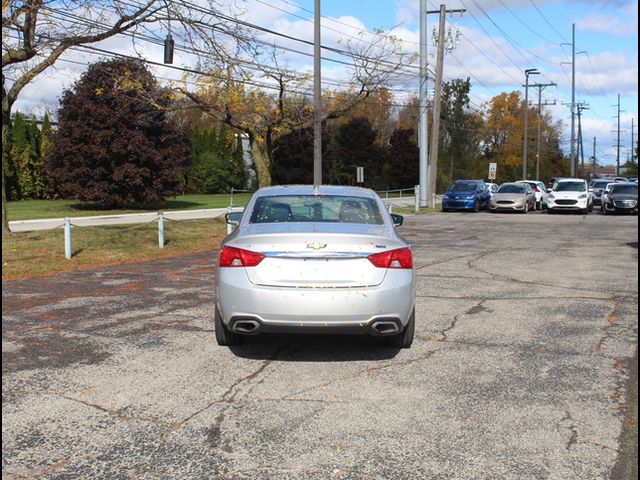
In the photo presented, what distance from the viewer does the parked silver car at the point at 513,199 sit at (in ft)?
111

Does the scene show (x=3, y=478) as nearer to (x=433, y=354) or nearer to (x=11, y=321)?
(x=433, y=354)

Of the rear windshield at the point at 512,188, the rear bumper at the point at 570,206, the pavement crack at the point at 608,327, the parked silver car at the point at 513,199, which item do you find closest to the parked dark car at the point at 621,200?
the rear bumper at the point at 570,206

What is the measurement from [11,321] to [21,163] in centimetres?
3389

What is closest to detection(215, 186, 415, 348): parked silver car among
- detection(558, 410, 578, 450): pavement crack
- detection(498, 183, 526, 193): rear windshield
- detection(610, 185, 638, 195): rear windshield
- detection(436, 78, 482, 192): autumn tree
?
detection(558, 410, 578, 450): pavement crack

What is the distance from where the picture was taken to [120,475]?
3.74 m

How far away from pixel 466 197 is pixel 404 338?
94.8ft

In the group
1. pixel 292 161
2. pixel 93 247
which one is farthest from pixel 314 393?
pixel 292 161

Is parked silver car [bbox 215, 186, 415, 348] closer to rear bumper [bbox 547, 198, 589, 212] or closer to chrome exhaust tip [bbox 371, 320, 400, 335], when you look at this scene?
chrome exhaust tip [bbox 371, 320, 400, 335]

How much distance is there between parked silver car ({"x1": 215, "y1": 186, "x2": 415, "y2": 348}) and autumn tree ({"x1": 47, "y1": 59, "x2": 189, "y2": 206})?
25.2 meters

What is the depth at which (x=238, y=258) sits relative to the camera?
19.0 feet

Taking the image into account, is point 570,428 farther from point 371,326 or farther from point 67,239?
point 67,239

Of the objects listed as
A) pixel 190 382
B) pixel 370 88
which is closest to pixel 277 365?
pixel 190 382

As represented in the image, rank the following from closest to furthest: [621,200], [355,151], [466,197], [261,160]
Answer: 1. [261,160]
2. [621,200]
3. [466,197]
4. [355,151]

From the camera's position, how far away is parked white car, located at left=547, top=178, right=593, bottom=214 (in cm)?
3272
